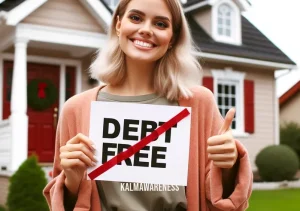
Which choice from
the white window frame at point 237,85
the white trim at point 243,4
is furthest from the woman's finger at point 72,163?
the white trim at point 243,4

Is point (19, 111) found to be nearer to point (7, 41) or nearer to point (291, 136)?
point (7, 41)

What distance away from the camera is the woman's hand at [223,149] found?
1587 mm

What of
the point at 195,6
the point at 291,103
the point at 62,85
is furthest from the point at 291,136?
the point at 62,85

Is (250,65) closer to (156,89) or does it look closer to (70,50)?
(70,50)

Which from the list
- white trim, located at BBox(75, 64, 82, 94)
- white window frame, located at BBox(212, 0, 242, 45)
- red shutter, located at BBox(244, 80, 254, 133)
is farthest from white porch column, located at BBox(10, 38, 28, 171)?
red shutter, located at BBox(244, 80, 254, 133)

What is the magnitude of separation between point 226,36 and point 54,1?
572 centimetres

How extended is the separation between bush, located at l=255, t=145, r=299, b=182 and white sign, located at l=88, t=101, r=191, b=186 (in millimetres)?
12075

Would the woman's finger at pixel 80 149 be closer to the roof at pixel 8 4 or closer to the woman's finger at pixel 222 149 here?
the woman's finger at pixel 222 149

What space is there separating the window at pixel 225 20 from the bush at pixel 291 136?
5.54 meters

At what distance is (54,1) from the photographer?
10508mm

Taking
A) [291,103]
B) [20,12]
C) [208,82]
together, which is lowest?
[208,82]

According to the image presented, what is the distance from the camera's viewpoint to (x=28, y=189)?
766cm

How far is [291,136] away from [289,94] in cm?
439

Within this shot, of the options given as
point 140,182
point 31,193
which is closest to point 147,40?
point 140,182
